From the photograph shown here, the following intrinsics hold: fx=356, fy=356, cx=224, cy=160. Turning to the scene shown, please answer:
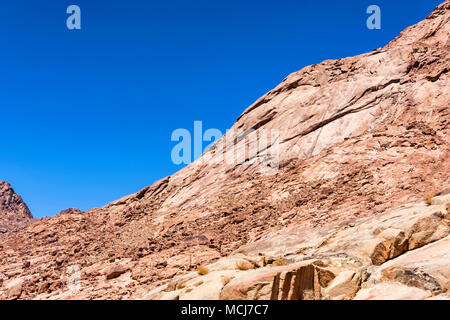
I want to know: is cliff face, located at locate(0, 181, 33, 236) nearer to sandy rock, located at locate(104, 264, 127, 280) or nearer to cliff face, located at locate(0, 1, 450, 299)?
cliff face, located at locate(0, 1, 450, 299)

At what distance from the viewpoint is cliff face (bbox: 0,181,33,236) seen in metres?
75.3

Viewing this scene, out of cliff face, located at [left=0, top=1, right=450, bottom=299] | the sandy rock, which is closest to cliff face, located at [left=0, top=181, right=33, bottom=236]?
cliff face, located at [left=0, top=1, right=450, bottom=299]

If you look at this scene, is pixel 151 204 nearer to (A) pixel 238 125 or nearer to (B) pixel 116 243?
(B) pixel 116 243

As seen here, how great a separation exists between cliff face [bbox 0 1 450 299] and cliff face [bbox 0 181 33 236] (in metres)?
43.9

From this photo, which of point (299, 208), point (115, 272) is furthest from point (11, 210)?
point (299, 208)

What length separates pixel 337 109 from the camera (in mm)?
33000

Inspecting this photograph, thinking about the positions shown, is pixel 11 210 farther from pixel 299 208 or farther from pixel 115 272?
pixel 299 208

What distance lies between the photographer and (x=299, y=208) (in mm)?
23234

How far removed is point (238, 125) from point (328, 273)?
1202 inches

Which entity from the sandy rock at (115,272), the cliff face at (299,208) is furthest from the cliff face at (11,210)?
the sandy rock at (115,272)

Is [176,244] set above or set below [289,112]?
below
